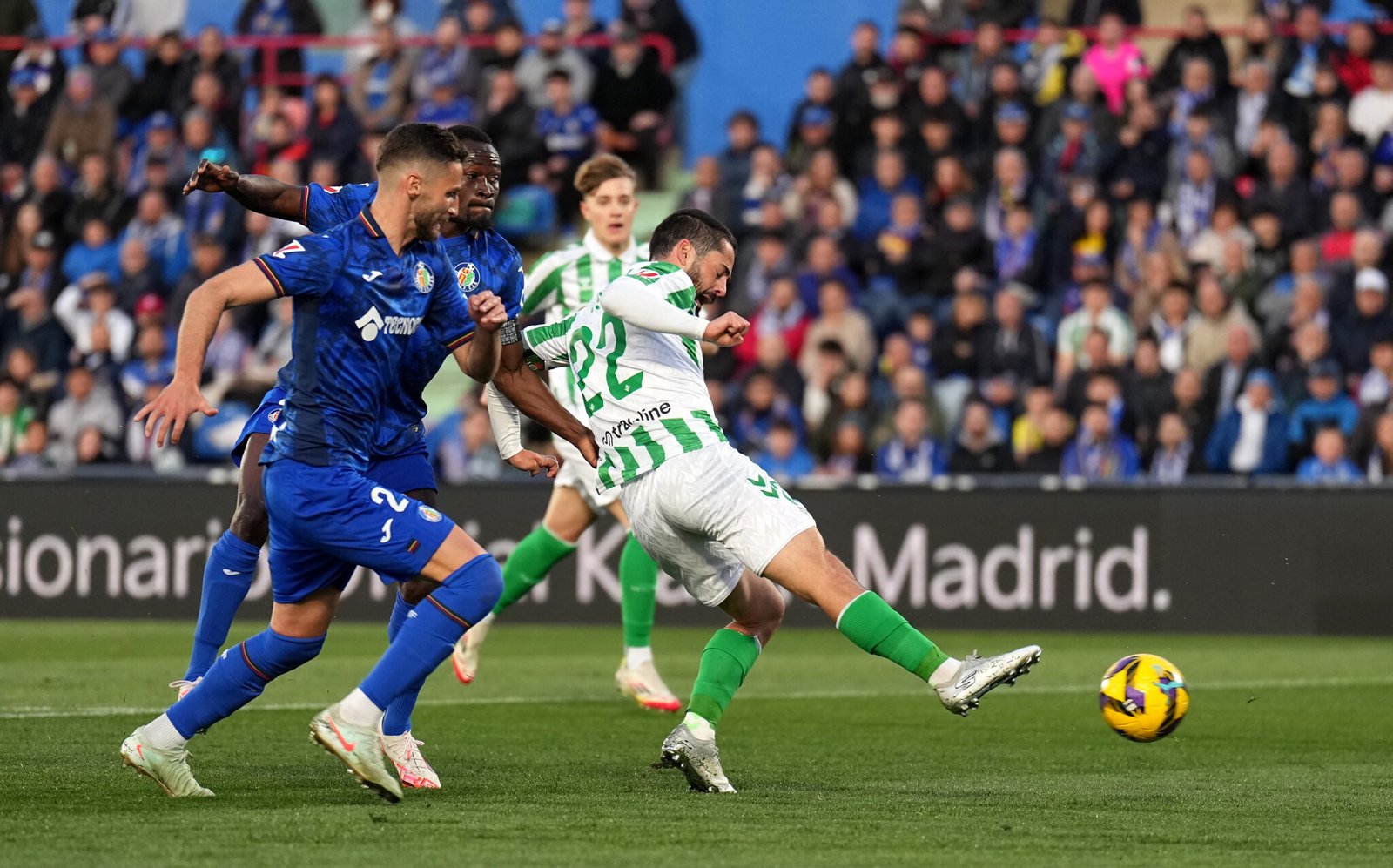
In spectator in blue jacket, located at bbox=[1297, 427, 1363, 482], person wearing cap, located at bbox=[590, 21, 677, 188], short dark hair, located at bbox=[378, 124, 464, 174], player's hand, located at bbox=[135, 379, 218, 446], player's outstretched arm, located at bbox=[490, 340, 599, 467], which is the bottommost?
spectator in blue jacket, located at bbox=[1297, 427, 1363, 482]

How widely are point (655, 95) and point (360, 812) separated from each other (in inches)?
549

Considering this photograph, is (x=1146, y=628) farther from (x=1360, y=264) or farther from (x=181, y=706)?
(x=181, y=706)

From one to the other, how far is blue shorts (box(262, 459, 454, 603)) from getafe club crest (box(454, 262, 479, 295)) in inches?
55.6

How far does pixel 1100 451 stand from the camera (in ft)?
52.2

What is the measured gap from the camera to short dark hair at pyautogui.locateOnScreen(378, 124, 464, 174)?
6.66 metres

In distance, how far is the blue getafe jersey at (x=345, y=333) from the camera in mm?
6539

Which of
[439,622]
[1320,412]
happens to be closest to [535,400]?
[439,622]

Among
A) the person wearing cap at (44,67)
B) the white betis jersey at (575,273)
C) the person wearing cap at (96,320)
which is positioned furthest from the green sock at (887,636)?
the person wearing cap at (44,67)

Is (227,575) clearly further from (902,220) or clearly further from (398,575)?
(902,220)

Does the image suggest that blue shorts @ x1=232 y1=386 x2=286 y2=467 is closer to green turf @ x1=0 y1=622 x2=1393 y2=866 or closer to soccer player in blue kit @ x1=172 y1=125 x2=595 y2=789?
soccer player in blue kit @ x1=172 y1=125 x2=595 y2=789

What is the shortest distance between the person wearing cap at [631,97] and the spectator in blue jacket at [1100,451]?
5562 millimetres

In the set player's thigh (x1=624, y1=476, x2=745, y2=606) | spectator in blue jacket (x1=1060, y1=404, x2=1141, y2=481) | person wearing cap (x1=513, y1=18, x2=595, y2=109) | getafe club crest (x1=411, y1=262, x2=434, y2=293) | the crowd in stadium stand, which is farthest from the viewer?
person wearing cap (x1=513, y1=18, x2=595, y2=109)

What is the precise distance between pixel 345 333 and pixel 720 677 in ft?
5.75

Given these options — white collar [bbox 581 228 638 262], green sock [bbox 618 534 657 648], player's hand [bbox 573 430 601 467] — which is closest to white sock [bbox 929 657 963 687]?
player's hand [bbox 573 430 601 467]
